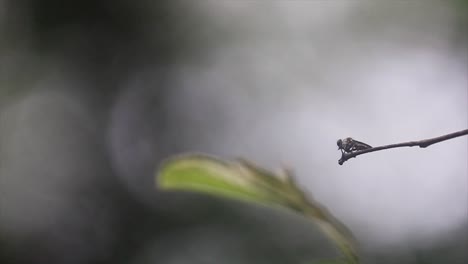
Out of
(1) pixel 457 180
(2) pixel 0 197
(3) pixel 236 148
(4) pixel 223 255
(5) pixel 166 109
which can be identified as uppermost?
(5) pixel 166 109

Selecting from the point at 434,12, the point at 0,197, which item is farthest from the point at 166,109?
the point at 434,12

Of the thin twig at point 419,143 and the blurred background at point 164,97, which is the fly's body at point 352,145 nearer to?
the thin twig at point 419,143

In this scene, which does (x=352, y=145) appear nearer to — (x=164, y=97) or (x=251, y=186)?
(x=251, y=186)

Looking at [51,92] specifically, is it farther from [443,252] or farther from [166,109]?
[443,252]

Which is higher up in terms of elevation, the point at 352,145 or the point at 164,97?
the point at 164,97

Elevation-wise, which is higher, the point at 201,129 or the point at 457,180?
the point at 201,129

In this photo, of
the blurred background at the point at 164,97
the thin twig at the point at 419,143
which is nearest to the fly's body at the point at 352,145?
the thin twig at the point at 419,143

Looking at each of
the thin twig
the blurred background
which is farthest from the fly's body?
the blurred background

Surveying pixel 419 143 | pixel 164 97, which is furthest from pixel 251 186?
pixel 164 97
